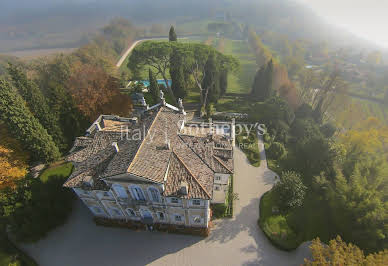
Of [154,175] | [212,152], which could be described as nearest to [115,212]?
[154,175]

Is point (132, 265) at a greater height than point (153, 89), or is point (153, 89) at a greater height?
point (153, 89)

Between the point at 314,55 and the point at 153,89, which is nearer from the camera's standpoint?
the point at 153,89

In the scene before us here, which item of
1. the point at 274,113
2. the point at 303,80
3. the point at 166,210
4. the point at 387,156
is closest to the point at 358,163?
the point at 387,156

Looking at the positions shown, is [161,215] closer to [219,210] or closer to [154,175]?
[154,175]

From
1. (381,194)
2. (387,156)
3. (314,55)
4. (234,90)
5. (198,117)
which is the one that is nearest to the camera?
(381,194)

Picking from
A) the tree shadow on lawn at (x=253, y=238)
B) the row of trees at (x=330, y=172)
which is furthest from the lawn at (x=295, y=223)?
the tree shadow on lawn at (x=253, y=238)

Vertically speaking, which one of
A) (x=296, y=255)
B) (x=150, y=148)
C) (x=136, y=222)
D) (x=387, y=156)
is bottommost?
(x=296, y=255)

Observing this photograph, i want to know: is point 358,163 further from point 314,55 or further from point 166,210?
point 314,55

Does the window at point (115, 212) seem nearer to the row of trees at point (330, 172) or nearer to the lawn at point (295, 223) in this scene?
the lawn at point (295, 223)

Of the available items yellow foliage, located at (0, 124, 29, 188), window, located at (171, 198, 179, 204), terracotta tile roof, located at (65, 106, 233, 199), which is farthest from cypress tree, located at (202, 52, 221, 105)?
yellow foliage, located at (0, 124, 29, 188)
